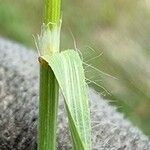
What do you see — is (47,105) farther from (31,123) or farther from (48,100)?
(31,123)

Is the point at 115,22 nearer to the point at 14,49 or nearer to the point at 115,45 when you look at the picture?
the point at 115,45

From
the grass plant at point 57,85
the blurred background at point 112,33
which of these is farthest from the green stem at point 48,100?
the blurred background at point 112,33

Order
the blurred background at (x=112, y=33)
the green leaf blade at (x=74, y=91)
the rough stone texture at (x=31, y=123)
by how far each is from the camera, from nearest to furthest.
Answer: the green leaf blade at (x=74, y=91), the rough stone texture at (x=31, y=123), the blurred background at (x=112, y=33)

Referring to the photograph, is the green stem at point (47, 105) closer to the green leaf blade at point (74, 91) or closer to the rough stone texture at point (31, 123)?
the green leaf blade at point (74, 91)

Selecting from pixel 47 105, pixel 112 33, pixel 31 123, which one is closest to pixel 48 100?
pixel 47 105

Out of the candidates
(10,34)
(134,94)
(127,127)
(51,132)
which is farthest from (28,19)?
(51,132)

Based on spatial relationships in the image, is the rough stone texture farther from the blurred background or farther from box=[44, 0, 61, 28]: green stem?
the blurred background
